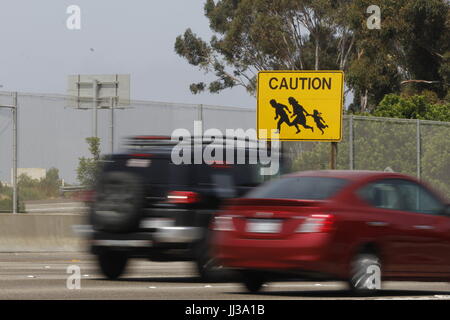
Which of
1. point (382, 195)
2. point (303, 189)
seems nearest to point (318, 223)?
point (303, 189)

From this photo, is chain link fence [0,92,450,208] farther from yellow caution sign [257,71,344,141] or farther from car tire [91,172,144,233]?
car tire [91,172,144,233]

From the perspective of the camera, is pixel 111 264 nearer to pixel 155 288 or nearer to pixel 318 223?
pixel 155 288

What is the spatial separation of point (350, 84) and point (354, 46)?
8373mm

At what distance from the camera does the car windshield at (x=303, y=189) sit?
13.9 metres

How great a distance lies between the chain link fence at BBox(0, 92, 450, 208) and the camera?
90.0 ft

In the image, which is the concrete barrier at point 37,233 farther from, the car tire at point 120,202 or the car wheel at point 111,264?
the car tire at point 120,202

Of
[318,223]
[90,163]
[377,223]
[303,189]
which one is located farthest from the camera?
[90,163]

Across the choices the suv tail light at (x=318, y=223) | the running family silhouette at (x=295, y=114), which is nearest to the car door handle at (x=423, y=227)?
the suv tail light at (x=318, y=223)

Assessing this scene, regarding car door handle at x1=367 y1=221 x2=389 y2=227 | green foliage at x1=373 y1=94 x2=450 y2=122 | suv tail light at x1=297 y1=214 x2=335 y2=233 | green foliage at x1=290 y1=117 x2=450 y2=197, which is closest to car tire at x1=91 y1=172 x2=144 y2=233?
suv tail light at x1=297 y1=214 x2=335 y2=233

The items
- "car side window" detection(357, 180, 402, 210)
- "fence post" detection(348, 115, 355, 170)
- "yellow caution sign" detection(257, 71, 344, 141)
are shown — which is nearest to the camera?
"car side window" detection(357, 180, 402, 210)

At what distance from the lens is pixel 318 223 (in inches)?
527

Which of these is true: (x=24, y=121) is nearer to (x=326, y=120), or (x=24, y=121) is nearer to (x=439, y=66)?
(x=326, y=120)

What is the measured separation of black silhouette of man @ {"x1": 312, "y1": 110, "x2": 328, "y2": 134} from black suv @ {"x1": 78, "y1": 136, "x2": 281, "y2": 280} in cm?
1413

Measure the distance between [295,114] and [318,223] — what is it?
18.4 meters
